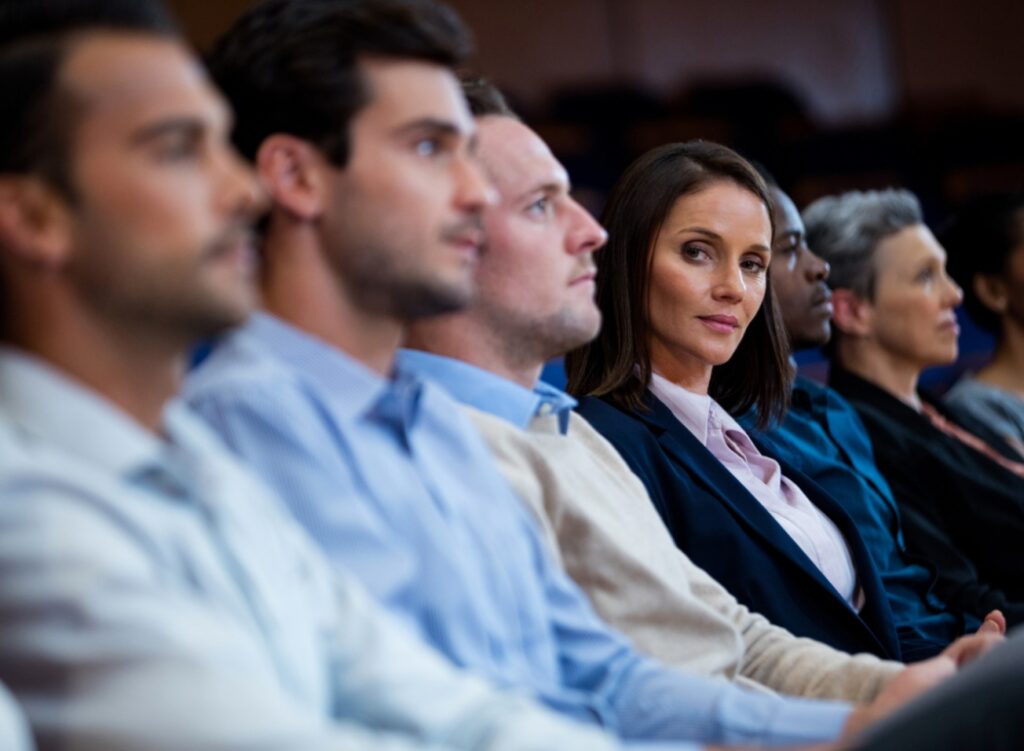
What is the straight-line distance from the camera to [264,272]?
48.9 inches

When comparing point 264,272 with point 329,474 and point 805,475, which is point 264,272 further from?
point 805,475

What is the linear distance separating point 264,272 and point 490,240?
0.32 m

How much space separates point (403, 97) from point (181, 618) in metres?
0.54

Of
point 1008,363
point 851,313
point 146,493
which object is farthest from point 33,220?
point 1008,363

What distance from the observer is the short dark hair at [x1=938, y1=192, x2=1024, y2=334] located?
3.20 m

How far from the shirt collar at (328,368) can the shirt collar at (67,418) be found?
26 cm

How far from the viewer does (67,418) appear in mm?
892

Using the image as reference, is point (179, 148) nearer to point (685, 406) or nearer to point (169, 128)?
point (169, 128)

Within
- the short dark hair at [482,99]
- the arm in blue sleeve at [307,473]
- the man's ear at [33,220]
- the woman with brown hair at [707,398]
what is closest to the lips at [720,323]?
the woman with brown hair at [707,398]

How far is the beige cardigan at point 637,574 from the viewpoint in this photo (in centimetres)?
144

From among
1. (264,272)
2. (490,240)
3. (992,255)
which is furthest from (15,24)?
(992,255)

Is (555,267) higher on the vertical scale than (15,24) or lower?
lower

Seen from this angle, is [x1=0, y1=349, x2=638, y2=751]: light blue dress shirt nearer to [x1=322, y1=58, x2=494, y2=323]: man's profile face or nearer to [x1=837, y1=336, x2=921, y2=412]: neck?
[x1=322, y1=58, x2=494, y2=323]: man's profile face

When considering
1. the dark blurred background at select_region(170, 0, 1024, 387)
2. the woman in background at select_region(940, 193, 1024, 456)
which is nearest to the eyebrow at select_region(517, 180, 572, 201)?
the woman in background at select_region(940, 193, 1024, 456)
